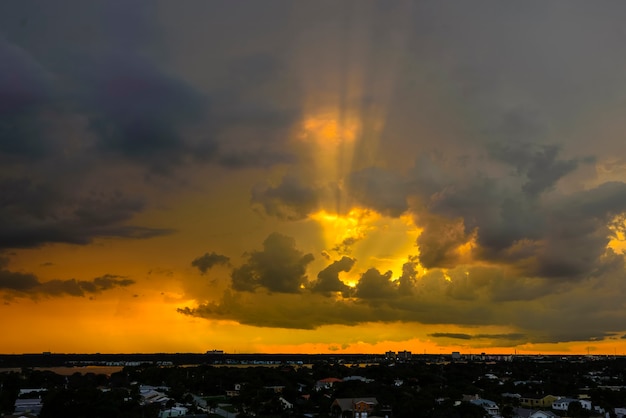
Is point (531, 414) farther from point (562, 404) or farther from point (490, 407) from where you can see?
point (562, 404)

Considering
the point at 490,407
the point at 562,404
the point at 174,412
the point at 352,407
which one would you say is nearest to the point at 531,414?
the point at 490,407

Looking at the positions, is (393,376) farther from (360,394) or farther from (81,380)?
(81,380)

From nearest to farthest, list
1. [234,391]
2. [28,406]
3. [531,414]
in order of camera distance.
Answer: [531,414], [28,406], [234,391]

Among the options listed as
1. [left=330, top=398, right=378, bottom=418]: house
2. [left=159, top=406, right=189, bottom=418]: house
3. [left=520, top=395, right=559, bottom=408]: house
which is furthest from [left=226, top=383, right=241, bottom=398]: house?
[left=520, top=395, right=559, bottom=408]: house

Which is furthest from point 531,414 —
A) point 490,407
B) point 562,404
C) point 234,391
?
point 234,391

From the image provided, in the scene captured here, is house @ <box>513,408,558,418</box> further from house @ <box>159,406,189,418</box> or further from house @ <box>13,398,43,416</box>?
house @ <box>13,398,43,416</box>

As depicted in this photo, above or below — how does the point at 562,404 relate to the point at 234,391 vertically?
below

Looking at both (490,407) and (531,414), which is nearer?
(531,414)

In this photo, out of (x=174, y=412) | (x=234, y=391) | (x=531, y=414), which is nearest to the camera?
(x=531, y=414)

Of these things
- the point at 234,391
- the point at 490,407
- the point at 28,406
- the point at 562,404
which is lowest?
the point at 490,407
